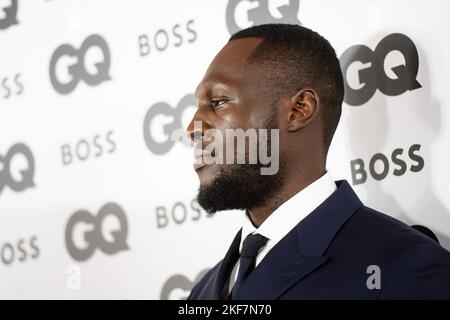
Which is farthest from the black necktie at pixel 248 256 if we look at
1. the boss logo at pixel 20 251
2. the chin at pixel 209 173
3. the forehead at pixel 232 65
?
the boss logo at pixel 20 251

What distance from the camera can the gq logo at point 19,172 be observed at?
5.14 ft

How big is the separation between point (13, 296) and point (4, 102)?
468 mm

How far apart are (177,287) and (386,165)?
20.3 inches

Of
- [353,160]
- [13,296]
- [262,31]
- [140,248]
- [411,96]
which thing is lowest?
[13,296]

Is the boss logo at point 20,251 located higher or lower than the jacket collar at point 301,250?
lower

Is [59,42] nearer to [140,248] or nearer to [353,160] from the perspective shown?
[140,248]

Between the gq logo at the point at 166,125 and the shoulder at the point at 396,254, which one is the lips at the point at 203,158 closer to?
the shoulder at the point at 396,254

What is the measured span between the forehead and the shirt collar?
0.63ft


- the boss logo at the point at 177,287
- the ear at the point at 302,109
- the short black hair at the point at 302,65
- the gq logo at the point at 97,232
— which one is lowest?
the boss logo at the point at 177,287

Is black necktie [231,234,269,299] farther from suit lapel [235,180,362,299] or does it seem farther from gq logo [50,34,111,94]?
gq logo [50,34,111,94]

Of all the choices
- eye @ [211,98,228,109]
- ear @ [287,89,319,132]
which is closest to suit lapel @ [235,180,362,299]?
ear @ [287,89,319,132]

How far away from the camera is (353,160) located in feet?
3.76

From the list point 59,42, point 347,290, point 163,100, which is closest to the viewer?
point 347,290
